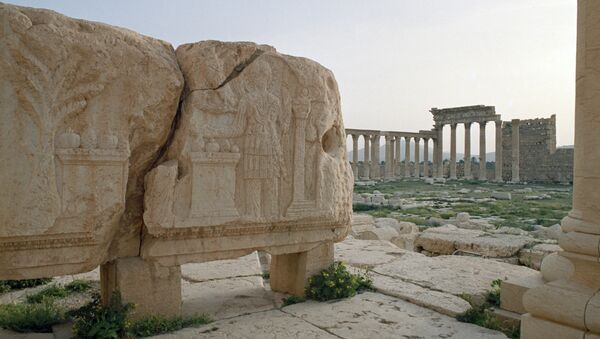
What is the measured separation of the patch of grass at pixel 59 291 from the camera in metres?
4.68

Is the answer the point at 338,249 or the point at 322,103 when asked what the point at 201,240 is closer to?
the point at 322,103

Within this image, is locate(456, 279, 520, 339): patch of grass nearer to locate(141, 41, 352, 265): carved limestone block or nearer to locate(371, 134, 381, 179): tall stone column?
locate(141, 41, 352, 265): carved limestone block

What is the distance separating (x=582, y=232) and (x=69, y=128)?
3.54m

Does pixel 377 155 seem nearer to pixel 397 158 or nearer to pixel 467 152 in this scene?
pixel 397 158

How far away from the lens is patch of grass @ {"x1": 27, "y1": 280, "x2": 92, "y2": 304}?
4.68m

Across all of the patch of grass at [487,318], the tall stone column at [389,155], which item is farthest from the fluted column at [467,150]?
the patch of grass at [487,318]

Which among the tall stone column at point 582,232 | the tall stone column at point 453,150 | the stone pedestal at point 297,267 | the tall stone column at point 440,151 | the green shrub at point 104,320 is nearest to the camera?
the tall stone column at point 582,232

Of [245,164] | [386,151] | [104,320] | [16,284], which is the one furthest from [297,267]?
[386,151]

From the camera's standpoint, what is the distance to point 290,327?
12.9 ft

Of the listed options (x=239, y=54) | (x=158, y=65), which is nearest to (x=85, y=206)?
(x=158, y=65)

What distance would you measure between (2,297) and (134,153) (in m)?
→ 2.53

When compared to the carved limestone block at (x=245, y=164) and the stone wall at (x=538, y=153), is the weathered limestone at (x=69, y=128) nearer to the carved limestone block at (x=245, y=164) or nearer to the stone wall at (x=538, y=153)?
the carved limestone block at (x=245, y=164)

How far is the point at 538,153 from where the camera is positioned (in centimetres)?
3691

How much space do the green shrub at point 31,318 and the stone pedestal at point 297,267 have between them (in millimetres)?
2120
